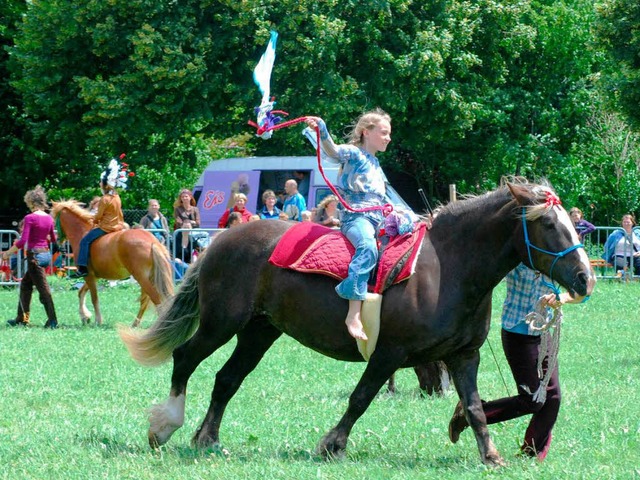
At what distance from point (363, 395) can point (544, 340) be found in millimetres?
1231

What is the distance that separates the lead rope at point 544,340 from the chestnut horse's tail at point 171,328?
8.45 feet

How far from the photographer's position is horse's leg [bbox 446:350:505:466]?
644 centimetres

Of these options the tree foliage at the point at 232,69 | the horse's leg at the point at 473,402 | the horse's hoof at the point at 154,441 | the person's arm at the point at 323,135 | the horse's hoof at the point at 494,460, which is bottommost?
the horse's hoof at the point at 154,441

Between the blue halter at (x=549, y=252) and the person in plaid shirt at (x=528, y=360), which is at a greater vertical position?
the blue halter at (x=549, y=252)

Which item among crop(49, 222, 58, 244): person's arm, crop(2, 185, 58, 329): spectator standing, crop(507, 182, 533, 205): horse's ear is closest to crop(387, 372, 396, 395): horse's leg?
crop(507, 182, 533, 205): horse's ear

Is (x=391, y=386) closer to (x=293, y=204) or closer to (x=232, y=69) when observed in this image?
(x=293, y=204)

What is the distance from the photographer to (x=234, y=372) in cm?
748

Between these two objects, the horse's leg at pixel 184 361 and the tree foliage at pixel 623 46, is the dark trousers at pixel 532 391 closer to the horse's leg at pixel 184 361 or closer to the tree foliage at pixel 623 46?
the horse's leg at pixel 184 361

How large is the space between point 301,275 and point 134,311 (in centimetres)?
1117

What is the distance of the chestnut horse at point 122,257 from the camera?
15102mm

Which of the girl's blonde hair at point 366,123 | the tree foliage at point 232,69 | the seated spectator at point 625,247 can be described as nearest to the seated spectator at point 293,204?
the seated spectator at point 625,247

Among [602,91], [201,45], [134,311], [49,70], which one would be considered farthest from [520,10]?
[134,311]

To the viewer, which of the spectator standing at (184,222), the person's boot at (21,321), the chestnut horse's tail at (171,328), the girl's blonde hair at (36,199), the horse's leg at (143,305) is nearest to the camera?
the chestnut horse's tail at (171,328)

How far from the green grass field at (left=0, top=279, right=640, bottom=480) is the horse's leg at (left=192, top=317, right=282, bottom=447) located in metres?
0.18
